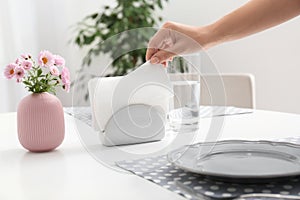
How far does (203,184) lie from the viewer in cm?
77

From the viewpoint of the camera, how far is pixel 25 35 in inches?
136

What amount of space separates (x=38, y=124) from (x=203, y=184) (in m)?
0.51

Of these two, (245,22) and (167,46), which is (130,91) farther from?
(245,22)

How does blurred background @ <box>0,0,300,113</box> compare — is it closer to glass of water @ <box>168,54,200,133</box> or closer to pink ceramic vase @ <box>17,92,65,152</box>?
glass of water @ <box>168,54,200,133</box>

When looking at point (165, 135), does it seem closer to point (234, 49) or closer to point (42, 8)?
point (234, 49)

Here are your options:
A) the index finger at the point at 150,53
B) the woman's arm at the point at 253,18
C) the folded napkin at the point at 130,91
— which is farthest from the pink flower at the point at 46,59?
the woman's arm at the point at 253,18

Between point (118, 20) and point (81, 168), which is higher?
point (118, 20)

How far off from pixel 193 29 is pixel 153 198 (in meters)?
0.68

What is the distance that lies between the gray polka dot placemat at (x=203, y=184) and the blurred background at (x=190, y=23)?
6.91 feet

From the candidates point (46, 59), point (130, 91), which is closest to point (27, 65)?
point (46, 59)

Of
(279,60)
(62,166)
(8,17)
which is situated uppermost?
(8,17)

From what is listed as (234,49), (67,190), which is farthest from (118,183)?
(234,49)

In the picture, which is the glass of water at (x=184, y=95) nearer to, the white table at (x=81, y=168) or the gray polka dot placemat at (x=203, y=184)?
the white table at (x=81, y=168)

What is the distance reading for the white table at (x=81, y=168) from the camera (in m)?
0.79
